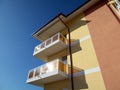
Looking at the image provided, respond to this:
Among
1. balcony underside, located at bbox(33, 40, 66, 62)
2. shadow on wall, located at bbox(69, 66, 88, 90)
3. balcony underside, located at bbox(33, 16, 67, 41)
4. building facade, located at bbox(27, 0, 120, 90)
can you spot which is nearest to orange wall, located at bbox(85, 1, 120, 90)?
building facade, located at bbox(27, 0, 120, 90)

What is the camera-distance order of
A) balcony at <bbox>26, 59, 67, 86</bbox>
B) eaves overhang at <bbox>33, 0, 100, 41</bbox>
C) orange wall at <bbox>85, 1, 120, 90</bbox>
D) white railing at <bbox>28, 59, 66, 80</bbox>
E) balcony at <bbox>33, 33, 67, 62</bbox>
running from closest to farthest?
orange wall at <bbox>85, 1, 120, 90</bbox> < balcony at <bbox>26, 59, 67, 86</bbox> < white railing at <bbox>28, 59, 66, 80</bbox> < balcony at <bbox>33, 33, 67, 62</bbox> < eaves overhang at <bbox>33, 0, 100, 41</bbox>

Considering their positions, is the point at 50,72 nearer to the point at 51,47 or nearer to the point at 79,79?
the point at 79,79

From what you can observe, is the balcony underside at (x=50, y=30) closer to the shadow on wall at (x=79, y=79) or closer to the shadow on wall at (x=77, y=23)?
the shadow on wall at (x=77, y=23)

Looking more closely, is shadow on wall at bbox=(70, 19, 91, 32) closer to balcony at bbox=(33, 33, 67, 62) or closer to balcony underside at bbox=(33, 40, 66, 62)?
balcony at bbox=(33, 33, 67, 62)

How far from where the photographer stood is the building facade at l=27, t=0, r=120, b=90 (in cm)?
799

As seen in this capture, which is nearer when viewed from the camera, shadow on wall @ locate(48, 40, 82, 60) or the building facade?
the building facade

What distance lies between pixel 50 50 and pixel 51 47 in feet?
2.19

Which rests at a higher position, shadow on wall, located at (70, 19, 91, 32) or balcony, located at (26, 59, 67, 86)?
shadow on wall, located at (70, 19, 91, 32)

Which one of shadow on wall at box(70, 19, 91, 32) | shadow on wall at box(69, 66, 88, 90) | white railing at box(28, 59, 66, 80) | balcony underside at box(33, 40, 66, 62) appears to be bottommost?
shadow on wall at box(69, 66, 88, 90)

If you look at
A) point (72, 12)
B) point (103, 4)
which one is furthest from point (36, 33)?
point (103, 4)

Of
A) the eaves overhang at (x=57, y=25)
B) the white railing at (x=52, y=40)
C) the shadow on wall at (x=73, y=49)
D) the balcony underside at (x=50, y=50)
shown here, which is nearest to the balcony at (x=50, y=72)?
the shadow on wall at (x=73, y=49)

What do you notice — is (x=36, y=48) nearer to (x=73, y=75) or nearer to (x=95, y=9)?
(x=73, y=75)

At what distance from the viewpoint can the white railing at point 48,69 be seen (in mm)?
9734

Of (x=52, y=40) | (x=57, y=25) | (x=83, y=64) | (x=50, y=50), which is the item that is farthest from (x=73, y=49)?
(x=57, y=25)
